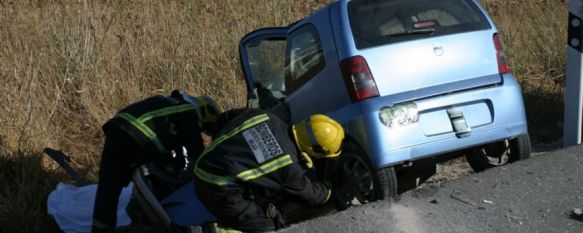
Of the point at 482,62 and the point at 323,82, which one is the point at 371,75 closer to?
the point at 323,82

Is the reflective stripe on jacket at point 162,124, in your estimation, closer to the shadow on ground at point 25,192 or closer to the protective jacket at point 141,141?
the protective jacket at point 141,141

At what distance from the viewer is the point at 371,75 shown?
15.9 feet

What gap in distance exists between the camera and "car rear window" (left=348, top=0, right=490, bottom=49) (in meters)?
4.97

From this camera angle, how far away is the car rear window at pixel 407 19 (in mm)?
4969

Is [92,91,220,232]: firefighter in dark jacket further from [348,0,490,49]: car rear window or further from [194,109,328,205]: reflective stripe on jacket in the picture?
[348,0,490,49]: car rear window

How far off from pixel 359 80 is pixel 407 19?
1.76 feet

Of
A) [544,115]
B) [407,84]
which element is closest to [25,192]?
[407,84]

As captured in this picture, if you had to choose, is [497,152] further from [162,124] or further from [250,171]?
[162,124]

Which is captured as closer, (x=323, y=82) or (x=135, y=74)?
(x=323, y=82)

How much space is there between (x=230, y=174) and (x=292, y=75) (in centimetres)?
162

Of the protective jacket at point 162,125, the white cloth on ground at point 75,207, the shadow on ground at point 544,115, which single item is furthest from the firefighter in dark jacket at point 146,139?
the shadow on ground at point 544,115

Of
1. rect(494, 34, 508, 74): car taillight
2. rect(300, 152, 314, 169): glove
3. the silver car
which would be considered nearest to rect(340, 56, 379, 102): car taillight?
the silver car

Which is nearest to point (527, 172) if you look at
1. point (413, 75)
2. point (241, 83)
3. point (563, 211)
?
point (563, 211)

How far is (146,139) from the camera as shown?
487 centimetres
